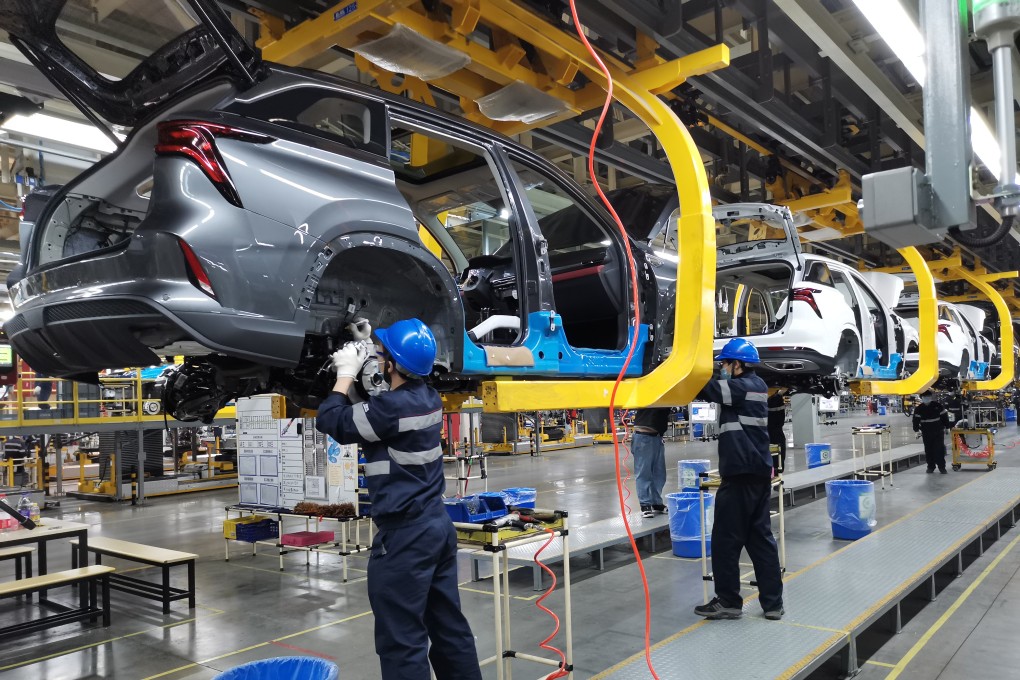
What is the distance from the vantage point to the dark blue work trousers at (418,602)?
2.67 meters

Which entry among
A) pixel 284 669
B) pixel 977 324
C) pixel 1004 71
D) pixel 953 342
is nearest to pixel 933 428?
pixel 977 324

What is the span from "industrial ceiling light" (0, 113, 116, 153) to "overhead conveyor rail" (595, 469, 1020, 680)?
16.4 feet

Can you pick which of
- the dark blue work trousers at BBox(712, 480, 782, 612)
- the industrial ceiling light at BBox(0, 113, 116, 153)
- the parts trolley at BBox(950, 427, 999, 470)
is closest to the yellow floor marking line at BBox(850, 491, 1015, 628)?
the dark blue work trousers at BBox(712, 480, 782, 612)

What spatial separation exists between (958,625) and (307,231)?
19.2 feet

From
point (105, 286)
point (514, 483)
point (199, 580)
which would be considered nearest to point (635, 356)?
point (105, 286)

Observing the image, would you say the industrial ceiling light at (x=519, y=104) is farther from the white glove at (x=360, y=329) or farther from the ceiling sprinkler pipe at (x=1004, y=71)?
the ceiling sprinkler pipe at (x=1004, y=71)

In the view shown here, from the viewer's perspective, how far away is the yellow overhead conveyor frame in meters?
3.07

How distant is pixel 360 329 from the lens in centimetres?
260

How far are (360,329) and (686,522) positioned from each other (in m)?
5.36

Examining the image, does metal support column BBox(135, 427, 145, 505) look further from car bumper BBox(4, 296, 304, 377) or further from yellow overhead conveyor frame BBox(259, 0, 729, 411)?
car bumper BBox(4, 296, 304, 377)

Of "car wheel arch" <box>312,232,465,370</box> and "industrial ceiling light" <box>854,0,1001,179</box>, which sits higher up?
"industrial ceiling light" <box>854,0,1001,179</box>

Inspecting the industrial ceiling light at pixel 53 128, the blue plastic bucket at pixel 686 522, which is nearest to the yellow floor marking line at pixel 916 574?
the blue plastic bucket at pixel 686 522

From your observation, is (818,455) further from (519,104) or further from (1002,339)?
(519,104)

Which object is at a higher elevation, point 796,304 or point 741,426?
point 796,304
